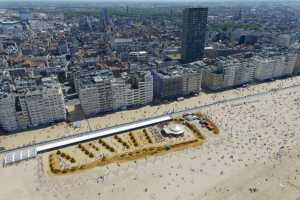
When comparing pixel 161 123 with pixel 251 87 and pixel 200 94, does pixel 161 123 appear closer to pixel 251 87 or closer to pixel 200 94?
pixel 200 94

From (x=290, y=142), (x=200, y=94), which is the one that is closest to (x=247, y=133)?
(x=290, y=142)

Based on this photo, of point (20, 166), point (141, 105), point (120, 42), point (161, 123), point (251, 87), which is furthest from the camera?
point (120, 42)

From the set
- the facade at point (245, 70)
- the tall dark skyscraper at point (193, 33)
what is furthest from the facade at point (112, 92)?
the tall dark skyscraper at point (193, 33)

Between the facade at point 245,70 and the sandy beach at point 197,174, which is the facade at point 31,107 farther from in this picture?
the facade at point 245,70

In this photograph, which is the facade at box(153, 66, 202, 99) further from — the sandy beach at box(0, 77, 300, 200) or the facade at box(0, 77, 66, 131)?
the facade at box(0, 77, 66, 131)

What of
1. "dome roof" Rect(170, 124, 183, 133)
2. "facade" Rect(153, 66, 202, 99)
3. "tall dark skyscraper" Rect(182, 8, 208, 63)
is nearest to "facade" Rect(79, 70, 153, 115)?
"facade" Rect(153, 66, 202, 99)

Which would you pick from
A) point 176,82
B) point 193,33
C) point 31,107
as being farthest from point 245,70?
point 31,107

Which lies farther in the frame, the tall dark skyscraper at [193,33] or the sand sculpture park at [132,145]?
the tall dark skyscraper at [193,33]
